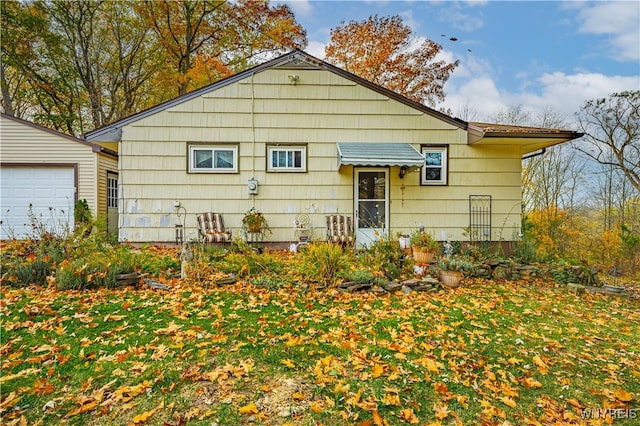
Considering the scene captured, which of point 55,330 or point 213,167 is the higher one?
point 213,167

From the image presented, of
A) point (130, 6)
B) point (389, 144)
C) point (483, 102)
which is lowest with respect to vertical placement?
point (389, 144)

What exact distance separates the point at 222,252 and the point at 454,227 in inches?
220

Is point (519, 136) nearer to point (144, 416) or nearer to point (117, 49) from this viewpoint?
point (144, 416)

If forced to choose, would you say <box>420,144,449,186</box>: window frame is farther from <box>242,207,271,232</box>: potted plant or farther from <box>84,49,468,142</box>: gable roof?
<box>242,207,271,232</box>: potted plant

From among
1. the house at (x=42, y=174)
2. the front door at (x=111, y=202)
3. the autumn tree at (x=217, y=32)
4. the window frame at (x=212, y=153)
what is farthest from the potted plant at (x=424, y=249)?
the autumn tree at (x=217, y=32)

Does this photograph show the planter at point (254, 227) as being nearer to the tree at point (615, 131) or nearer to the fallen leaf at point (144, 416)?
the fallen leaf at point (144, 416)

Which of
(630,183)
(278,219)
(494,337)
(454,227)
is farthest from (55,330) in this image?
(630,183)

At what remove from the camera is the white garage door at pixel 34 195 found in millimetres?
9000

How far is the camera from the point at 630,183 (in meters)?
11.4

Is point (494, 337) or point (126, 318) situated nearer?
A: point (494, 337)

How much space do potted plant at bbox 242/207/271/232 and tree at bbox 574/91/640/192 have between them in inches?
489

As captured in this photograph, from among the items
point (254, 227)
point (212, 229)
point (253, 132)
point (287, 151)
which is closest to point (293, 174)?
point (287, 151)

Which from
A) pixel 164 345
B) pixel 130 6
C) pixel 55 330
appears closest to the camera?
pixel 164 345

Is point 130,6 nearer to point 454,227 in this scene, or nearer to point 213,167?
point 213,167
